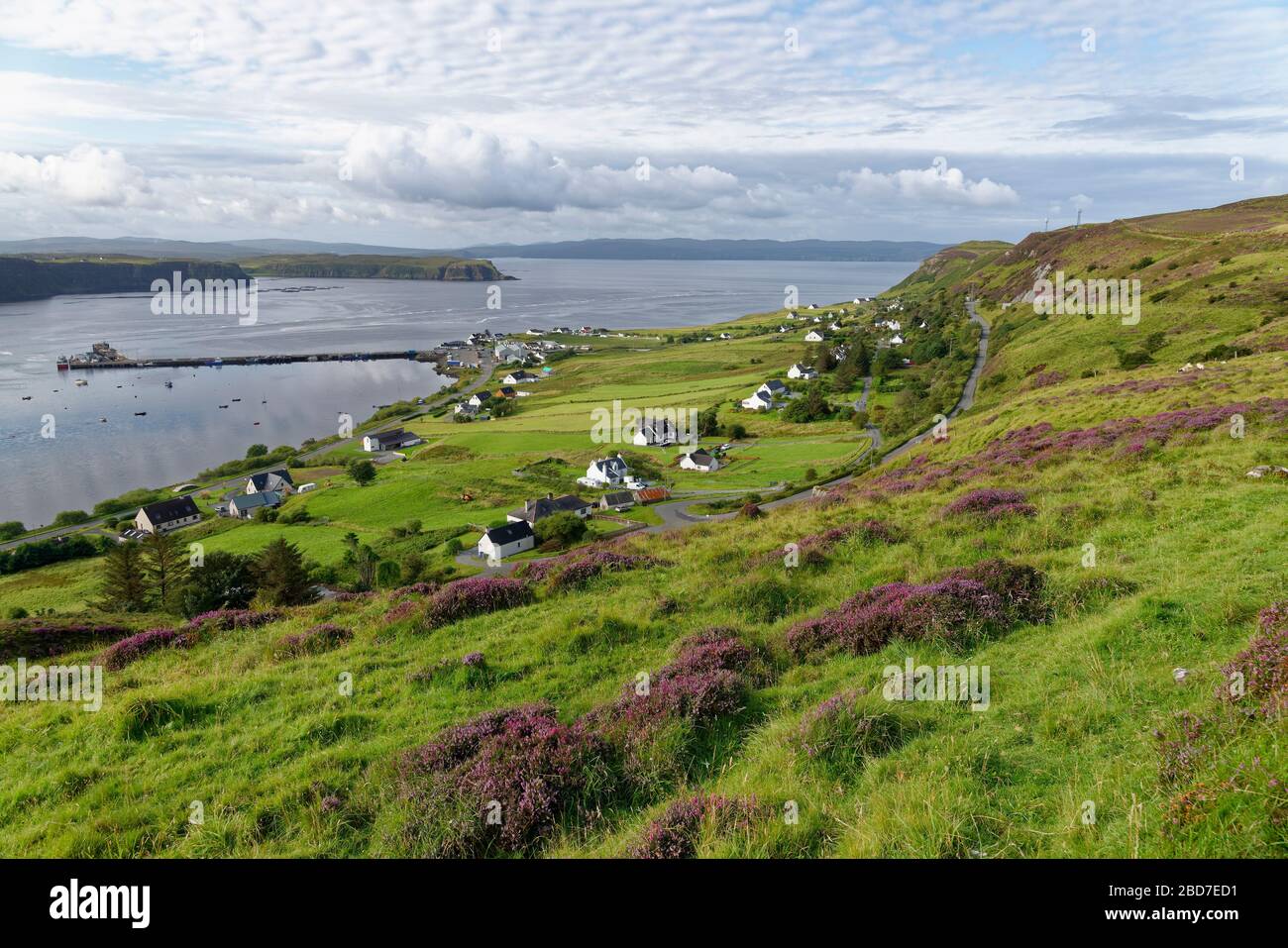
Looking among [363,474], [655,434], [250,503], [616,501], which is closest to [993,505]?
[616,501]

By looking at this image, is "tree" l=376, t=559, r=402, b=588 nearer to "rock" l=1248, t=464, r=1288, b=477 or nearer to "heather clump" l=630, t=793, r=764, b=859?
"heather clump" l=630, t=793, r=764, b=859

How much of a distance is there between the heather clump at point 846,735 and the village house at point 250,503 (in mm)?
75471

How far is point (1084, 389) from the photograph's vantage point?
45.2 meters

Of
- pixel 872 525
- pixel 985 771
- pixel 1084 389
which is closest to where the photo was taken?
pixel 985 771

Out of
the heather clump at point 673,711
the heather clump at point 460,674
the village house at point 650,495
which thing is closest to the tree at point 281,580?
the heather clump at point 460,674

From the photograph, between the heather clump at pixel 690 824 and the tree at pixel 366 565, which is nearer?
the heather clump at pixel 690 824

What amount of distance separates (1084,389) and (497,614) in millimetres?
47075

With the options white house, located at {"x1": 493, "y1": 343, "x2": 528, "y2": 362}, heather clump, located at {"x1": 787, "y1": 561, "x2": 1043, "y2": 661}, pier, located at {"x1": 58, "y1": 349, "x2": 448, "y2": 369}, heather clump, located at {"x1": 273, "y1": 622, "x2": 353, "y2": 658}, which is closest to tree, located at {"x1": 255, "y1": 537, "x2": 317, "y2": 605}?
heather clump, located at {"x1": 273, "y1": 622, "x2": 353, "y2": 658}

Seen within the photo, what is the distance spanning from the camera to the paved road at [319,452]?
2616 inches

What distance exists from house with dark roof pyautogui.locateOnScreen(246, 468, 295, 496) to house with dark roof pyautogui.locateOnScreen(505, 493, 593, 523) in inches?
1382

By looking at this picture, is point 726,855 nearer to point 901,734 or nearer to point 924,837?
point 924,837

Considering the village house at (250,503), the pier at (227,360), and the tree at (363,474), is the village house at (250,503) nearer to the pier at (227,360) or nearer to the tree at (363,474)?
the tree at (363,474)
